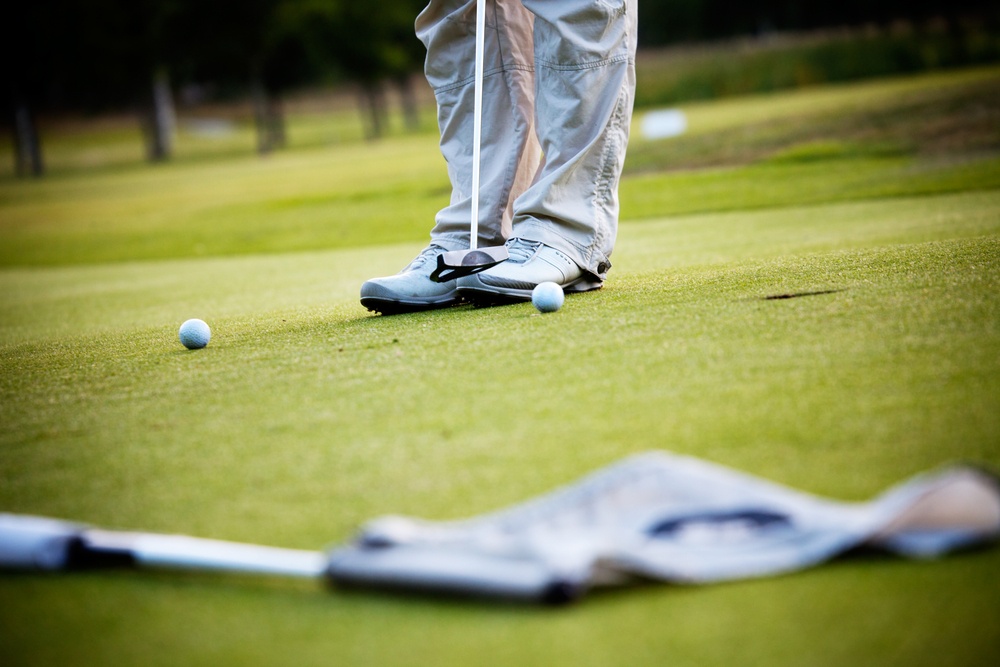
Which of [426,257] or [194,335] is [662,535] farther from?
[426,257]

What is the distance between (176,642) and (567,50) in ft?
8.22

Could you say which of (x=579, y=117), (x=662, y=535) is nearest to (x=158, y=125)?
(x=579, y=117)

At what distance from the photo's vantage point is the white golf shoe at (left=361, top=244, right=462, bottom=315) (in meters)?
3.21

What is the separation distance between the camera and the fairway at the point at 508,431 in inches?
42.6

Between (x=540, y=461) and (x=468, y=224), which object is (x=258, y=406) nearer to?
(x=540, y=461)

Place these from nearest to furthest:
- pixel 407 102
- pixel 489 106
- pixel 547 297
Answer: pixel 547 297 → pixel 489 106 → pixel 407 102

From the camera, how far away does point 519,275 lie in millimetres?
3170

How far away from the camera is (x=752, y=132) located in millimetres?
11805

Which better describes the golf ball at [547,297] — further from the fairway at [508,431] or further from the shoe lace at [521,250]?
the shoe lace at [521,250]

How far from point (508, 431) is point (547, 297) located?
1.21m

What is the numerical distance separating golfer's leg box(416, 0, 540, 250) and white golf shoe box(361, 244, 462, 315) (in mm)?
197

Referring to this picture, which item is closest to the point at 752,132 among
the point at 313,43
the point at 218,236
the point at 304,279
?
the point at 218,236

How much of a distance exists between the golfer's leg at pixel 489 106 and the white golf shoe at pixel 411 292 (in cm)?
20

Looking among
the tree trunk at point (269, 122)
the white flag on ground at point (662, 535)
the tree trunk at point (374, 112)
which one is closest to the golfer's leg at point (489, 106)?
the white flag on ground at point (662, 535)
